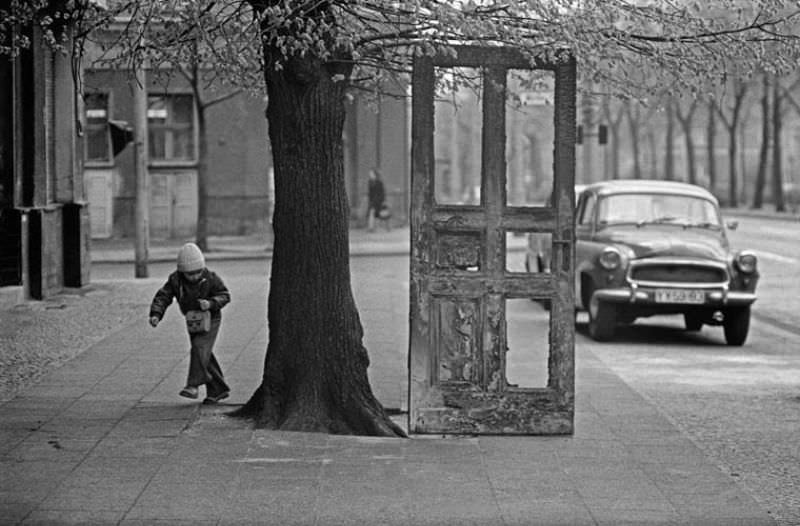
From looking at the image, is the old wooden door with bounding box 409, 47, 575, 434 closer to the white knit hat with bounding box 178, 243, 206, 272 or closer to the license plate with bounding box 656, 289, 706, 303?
the white knit hat with bounding box 178, 243, 206, 272

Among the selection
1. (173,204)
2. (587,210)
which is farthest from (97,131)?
(587,210)

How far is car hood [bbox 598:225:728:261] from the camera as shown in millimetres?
16344

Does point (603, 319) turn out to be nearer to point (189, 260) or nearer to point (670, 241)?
point (670, 241)

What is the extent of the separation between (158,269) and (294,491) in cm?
2047

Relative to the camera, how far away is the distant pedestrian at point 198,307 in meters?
10.4

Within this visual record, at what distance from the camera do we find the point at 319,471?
823 centimetres

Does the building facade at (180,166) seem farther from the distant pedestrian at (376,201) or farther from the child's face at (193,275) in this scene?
the child's face at (193,275)

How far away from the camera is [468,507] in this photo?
750 centimetres

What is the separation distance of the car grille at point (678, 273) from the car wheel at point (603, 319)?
1.45 feet

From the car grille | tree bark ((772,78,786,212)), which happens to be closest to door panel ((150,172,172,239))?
the car grille

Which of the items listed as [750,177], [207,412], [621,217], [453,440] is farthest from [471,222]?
[750,177]

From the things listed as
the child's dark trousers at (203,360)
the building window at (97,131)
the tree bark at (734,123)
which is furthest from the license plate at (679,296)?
the tree bark at (734,123)

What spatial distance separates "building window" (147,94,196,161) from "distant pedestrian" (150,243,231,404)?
26.4m

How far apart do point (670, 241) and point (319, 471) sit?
918cm
